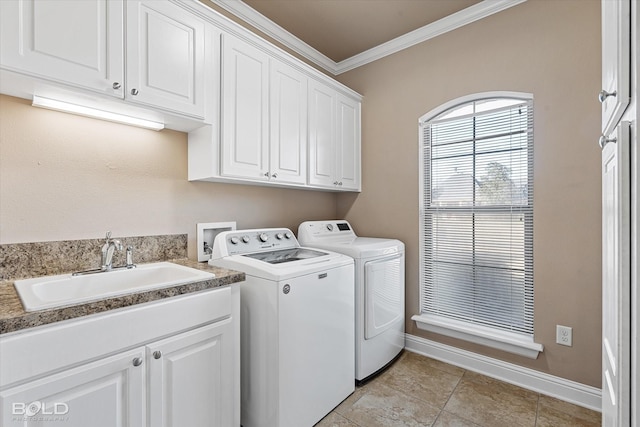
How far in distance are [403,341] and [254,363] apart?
1480 millimetres

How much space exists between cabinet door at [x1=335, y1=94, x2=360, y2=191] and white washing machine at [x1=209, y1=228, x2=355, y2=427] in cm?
104

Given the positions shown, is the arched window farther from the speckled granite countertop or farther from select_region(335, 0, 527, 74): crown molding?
the speckled granite countertop

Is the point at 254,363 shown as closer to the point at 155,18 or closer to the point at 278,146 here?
the point at 278,146

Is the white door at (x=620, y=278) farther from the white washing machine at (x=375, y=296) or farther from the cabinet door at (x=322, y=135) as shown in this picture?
the cabinet door at (x=322, y=135)

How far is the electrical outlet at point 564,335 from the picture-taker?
1938mm

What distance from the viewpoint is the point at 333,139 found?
2674 mm

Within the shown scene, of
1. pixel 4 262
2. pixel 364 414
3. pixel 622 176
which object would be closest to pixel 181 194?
pixel 4 262

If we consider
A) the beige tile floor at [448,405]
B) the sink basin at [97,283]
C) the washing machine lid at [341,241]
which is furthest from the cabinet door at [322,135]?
the beige tile floor at [448,405]

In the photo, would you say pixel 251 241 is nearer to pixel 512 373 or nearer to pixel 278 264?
pixel 278 264

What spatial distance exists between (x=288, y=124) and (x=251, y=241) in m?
0.91

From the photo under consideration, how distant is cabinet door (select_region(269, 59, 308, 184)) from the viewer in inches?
83.4

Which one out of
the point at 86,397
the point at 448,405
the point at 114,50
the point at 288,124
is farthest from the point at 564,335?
the point at 114,50

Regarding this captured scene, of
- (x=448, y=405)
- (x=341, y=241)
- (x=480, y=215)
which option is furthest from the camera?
(x=341, y=241)

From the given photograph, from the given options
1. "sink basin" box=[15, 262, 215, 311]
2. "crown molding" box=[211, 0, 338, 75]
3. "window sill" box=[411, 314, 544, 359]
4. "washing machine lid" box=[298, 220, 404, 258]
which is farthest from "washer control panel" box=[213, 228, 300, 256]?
"crown molding" box=[211, 0, 338, 75]
